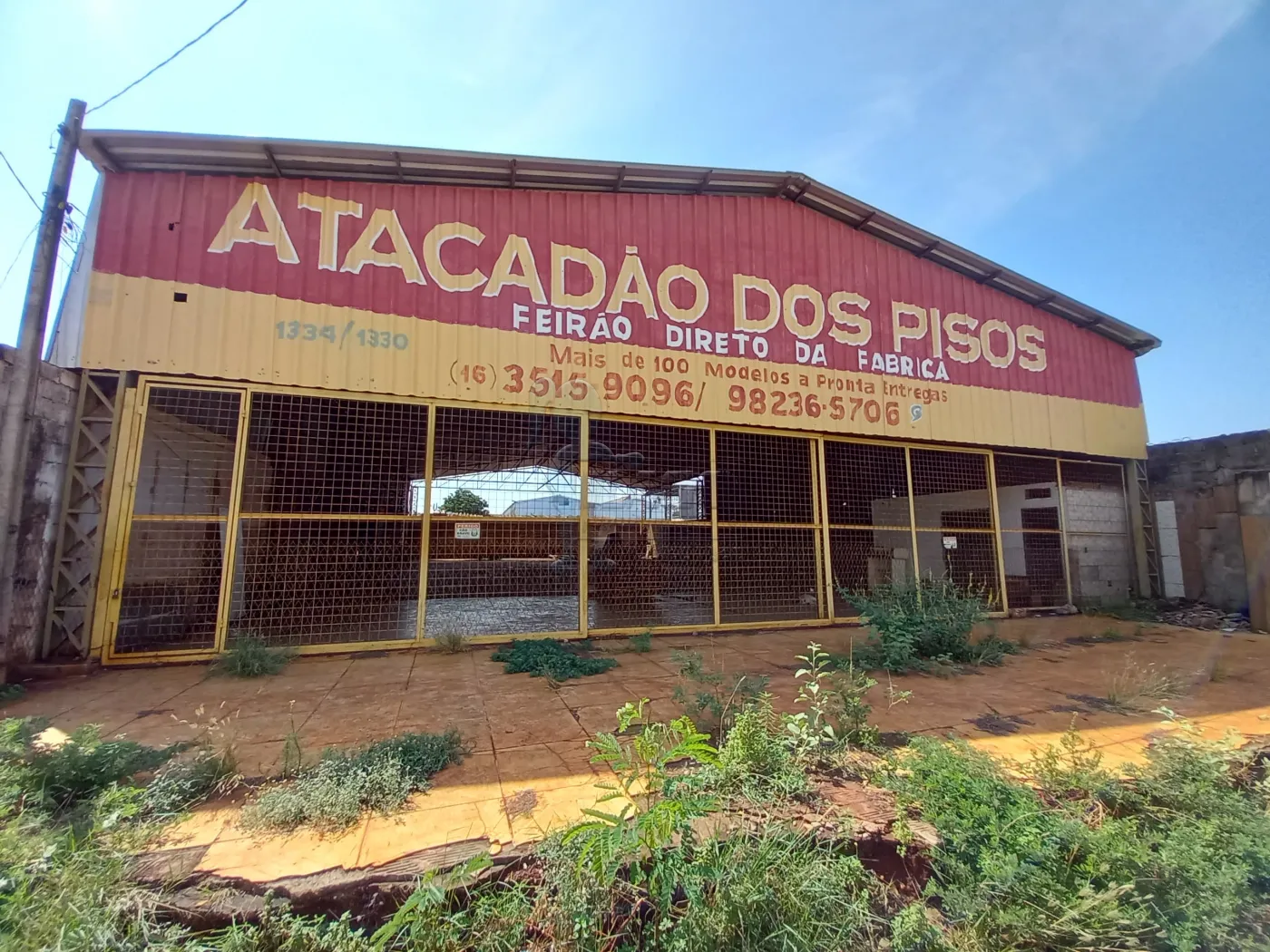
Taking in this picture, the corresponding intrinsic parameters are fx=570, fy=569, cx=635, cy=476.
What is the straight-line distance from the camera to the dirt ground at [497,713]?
248 cm

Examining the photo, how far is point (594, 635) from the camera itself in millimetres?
7301

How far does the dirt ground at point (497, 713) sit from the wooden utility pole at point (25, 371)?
1.08 m

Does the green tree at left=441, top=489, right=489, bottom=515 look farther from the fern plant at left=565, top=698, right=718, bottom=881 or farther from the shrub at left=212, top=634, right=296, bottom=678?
the fern plant at left=565, top=698, right=718, bottom=881

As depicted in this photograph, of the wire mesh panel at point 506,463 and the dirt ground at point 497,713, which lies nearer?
the dirt ground at point 497,713

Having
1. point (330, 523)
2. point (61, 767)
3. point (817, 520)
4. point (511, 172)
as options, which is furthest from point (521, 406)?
point (61, 767)

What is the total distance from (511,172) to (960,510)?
29.8 ft

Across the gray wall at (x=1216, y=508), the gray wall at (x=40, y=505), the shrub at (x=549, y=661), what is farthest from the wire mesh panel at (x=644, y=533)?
the gray wall at (x=1216, y=508)

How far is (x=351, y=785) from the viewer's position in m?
2.75

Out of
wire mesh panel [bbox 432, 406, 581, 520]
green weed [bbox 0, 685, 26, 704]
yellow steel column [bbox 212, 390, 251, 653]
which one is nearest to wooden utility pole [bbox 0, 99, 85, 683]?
green weed [bbox 0, 685, 26, 704]

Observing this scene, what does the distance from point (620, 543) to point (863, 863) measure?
533 centimetres

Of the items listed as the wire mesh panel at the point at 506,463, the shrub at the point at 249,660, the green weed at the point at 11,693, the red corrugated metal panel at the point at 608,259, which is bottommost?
the green weed at the point at 11,693

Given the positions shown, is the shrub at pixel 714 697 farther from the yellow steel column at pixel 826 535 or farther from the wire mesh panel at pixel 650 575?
the yellow steel column at pixel 826 535

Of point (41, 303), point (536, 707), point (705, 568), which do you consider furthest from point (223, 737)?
point (705, 568)

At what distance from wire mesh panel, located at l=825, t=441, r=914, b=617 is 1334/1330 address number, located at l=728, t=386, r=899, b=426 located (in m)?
0.55
